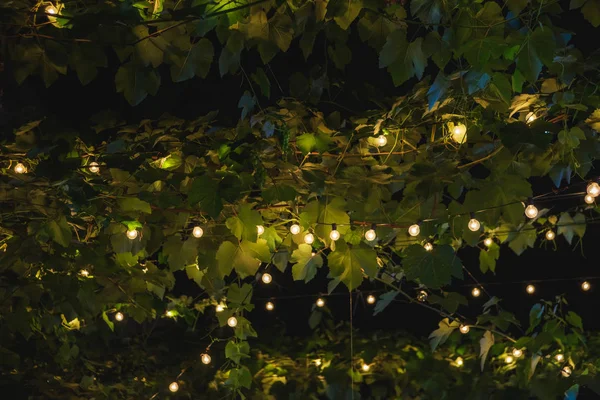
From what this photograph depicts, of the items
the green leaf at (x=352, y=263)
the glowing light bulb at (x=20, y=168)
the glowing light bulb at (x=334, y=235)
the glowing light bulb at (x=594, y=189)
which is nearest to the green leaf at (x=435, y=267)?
the green leaf at (x=352, y=263)

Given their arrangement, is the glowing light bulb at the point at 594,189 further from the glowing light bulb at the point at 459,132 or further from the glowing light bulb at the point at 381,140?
the glowing light bulb at the point at 381,140

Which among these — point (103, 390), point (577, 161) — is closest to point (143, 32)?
point (577, 161)

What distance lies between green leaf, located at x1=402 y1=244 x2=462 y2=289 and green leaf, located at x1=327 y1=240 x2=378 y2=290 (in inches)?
8.0

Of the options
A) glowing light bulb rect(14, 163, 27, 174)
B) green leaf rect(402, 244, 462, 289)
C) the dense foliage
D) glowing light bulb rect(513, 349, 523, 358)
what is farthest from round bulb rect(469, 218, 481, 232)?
glowing light bulb rect(513, 349, 523, 358)

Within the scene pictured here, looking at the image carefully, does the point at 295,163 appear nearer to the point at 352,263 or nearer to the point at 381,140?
the point at 381,140

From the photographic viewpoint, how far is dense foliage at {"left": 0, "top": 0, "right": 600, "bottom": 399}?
1.38 meters

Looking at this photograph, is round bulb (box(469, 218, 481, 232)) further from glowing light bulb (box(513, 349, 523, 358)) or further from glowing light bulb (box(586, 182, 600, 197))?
glowing light bulb (box(513, 349, 523, 358))

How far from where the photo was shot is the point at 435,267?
156 cm

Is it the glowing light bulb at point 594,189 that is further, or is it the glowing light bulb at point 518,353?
the glowing light bulb at point 518,353

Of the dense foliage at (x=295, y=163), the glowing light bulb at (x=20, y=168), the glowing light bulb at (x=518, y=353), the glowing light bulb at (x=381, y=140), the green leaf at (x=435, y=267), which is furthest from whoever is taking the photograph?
the glowing light bulb at (x=518, y=353)

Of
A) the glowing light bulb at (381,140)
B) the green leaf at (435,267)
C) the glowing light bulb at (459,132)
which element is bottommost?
the glowing light bulb at (381,140)

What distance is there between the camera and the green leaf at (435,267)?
155cm

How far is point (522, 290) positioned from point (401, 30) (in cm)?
333

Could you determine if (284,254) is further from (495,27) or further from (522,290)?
(522,290)
